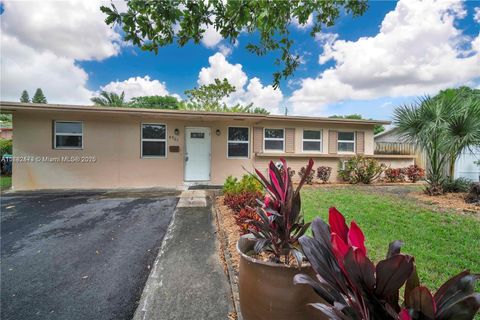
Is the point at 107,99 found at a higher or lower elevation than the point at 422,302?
higher

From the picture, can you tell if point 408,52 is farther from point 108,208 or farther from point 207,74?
point 207,74

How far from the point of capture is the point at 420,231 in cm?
387

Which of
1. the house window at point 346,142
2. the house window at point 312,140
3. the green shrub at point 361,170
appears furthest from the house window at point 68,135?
the house window at point 346,142

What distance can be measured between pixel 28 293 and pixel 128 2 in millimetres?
3178

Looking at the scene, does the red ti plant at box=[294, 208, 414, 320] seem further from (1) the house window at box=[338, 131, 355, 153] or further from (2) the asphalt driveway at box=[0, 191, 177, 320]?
(1) the house window at box=[338, 131, 355, 153]

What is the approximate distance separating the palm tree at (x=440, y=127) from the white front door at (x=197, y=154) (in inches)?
265

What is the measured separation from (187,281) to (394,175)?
1072 cm

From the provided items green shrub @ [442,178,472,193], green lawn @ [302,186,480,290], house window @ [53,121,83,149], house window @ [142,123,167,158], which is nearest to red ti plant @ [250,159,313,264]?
green lawn @ [302,186,480,290]

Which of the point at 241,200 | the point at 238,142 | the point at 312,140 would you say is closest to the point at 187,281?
the point at 241,200

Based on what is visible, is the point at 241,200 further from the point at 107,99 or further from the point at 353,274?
the point at 107,99

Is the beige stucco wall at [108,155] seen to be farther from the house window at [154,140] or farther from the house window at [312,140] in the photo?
the house window at [312,140]

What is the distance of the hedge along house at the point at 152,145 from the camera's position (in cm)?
830

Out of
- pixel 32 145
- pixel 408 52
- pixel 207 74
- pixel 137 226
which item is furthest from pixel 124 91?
pixel 408 52

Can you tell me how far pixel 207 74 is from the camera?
17.7 meters
